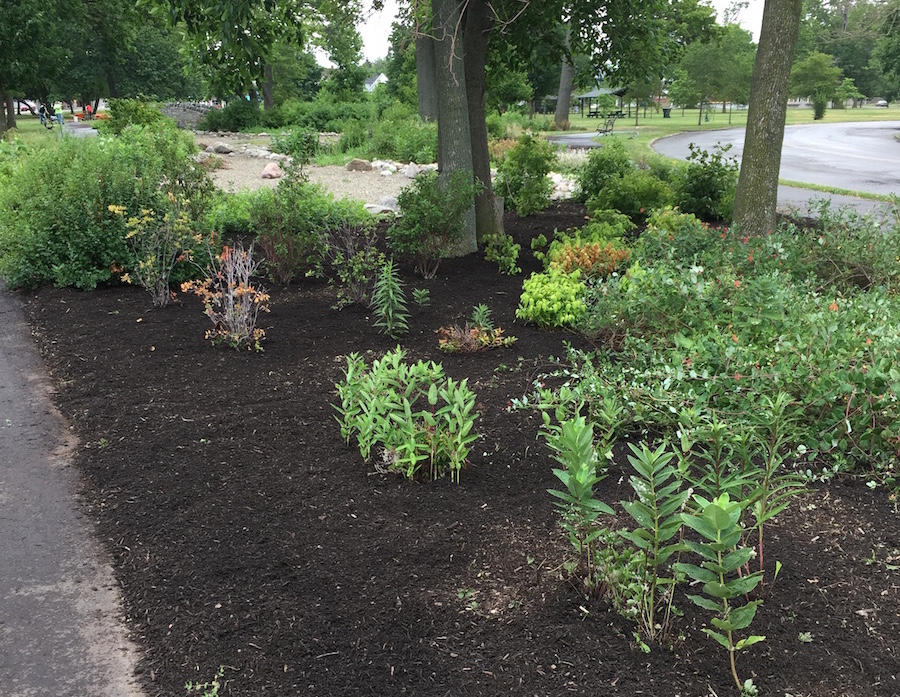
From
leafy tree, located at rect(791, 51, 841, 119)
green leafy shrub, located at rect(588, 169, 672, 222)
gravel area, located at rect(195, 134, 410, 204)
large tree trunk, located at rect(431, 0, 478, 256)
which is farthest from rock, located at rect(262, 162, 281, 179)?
leafy tree, located at rect(791, 51, 841, 119)

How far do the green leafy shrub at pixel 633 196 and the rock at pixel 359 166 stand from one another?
7409 millimetres

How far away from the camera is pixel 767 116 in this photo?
7.23m

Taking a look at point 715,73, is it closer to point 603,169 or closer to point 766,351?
point 603,169

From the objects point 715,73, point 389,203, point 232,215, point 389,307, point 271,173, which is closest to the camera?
point 389,307

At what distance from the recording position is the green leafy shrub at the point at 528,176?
10.5m

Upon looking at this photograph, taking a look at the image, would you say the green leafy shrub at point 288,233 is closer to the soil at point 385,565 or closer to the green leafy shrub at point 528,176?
the soil at point 385,565

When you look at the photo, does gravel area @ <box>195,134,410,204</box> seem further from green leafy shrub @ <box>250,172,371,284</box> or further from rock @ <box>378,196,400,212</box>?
green leafy shrub @ <box>250,172,371,284</box>

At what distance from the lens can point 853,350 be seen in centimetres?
374

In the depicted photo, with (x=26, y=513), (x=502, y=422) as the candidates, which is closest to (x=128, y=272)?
(x=26, y=513)

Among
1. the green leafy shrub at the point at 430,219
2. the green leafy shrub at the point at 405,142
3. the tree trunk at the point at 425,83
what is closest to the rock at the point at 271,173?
the green leafy shrub at the point at 405,142

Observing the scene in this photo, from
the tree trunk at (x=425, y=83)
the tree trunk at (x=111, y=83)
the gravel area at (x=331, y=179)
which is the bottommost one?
the gravel area at (x=331, y=179)

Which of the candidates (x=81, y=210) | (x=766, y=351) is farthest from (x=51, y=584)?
(x=81, y=210)

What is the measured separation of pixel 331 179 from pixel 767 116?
31.1 ft

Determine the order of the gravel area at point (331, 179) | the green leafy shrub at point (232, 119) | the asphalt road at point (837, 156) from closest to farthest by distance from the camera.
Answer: the gravel area at point (331, 179) < the asphalt road at point (837, 156) < the green leafy shrub at point (232, 119)
